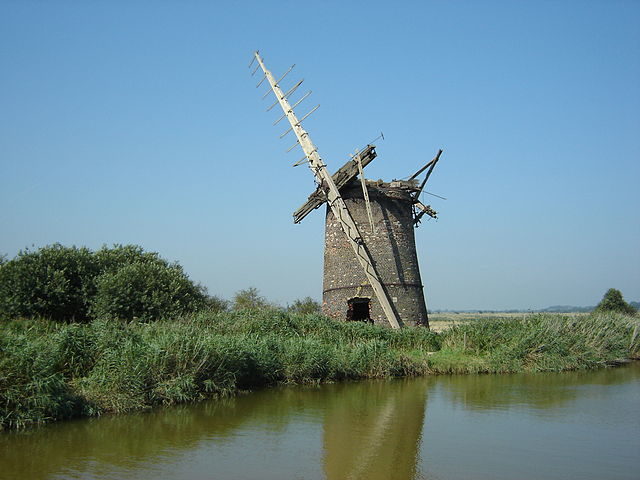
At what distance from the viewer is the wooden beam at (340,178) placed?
19.7 meters

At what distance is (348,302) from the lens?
19891 millimetres

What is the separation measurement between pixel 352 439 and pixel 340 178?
12.4 m

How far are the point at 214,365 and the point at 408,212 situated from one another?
10739mm

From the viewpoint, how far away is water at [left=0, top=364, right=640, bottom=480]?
7180 millimetres

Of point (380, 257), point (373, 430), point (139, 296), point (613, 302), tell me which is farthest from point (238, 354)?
point (613, 302)

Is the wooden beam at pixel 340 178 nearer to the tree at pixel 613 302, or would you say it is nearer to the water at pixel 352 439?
the water at pixel 352 439

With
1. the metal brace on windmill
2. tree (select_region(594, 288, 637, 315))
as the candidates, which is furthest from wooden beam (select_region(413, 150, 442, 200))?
tree (select_region(594, 288, 637, 315))

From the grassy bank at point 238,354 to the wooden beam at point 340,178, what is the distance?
523cm

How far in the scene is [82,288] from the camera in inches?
702

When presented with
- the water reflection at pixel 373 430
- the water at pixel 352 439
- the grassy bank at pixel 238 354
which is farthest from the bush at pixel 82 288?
the water reflection at pixel 373 430

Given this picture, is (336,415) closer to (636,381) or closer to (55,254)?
(636,381)

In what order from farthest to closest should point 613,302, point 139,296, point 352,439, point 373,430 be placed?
point 613,302 → point 139,296 → point 373,430 → point 352,439

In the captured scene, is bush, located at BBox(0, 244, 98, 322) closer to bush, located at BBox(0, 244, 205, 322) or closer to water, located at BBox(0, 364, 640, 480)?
bush, located at BBox(0, 244, 205, 322)

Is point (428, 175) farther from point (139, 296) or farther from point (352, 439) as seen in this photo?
point (352, 439)
